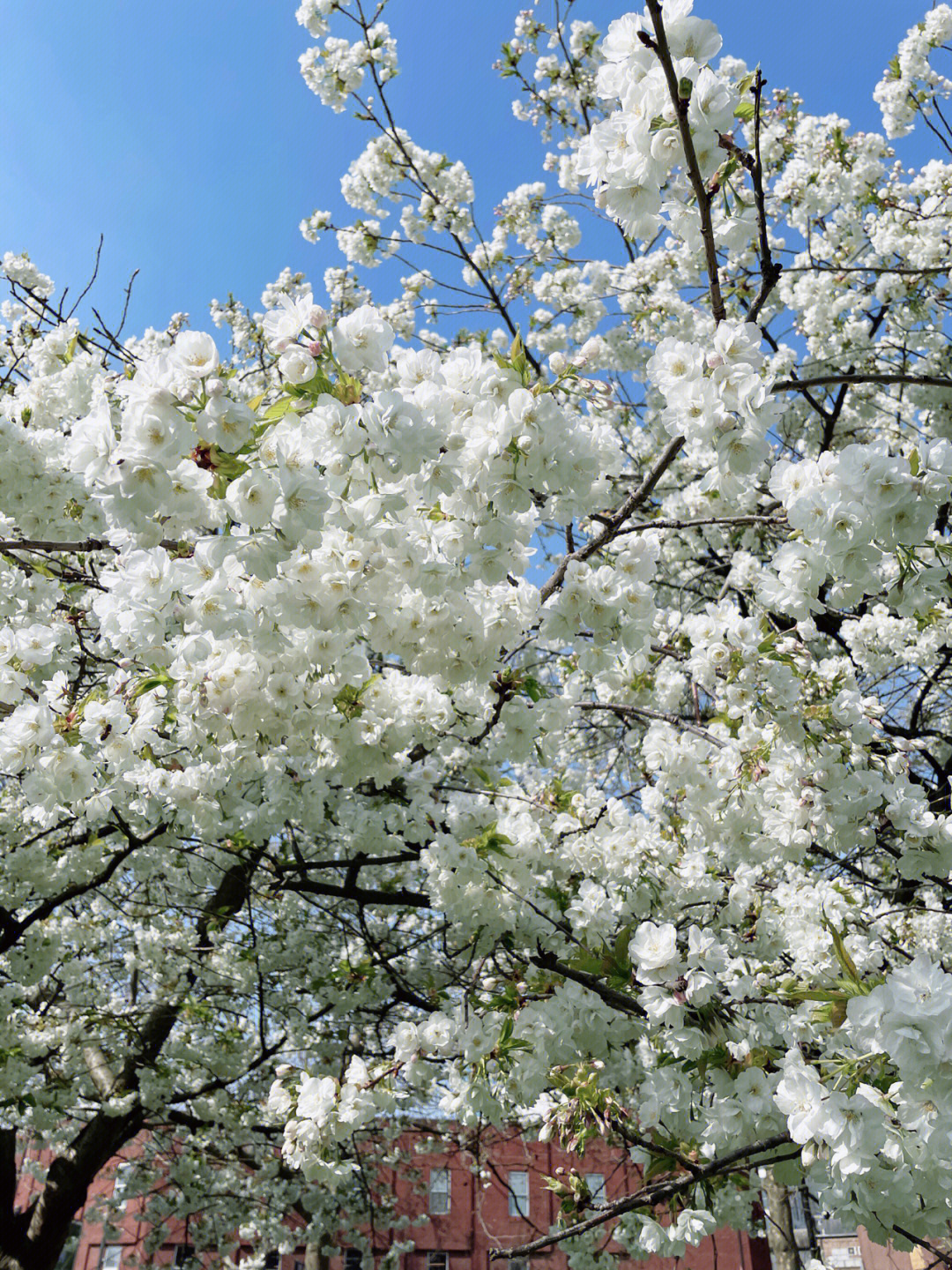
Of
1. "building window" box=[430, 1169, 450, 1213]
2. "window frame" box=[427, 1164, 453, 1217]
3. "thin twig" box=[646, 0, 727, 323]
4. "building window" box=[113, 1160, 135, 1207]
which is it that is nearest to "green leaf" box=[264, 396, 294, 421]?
"thin twig" box=[646, 0, 727, 323]

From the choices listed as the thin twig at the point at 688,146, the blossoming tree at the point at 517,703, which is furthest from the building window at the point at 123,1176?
the thin twig at the point at 688,146

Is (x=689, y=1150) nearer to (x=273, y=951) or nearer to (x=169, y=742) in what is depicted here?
(x=169, y=742)

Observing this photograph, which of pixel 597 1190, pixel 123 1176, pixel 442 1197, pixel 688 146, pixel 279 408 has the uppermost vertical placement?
pixel 688 146

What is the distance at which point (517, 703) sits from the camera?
11.7ft

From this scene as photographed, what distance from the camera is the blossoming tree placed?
1913 mm

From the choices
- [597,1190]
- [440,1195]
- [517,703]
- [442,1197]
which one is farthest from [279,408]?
[442,1197]

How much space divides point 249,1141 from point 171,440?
865cm

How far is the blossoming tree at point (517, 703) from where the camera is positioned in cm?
191

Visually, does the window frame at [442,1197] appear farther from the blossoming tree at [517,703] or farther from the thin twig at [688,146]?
the thin twig at [688,146]

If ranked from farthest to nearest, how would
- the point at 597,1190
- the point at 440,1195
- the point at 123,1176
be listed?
the point at 440,1195, the point at 123,1176, the point at 597,1190

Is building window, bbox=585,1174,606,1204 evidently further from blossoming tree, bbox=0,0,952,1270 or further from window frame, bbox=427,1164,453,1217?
window frame, bbox=427,1164,453,1217

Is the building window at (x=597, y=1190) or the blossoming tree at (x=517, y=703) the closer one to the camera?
the blossoming tree at (x=517, y=703)

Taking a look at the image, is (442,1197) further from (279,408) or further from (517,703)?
(279,408)

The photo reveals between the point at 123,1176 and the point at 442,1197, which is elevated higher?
the point at 123,1176
